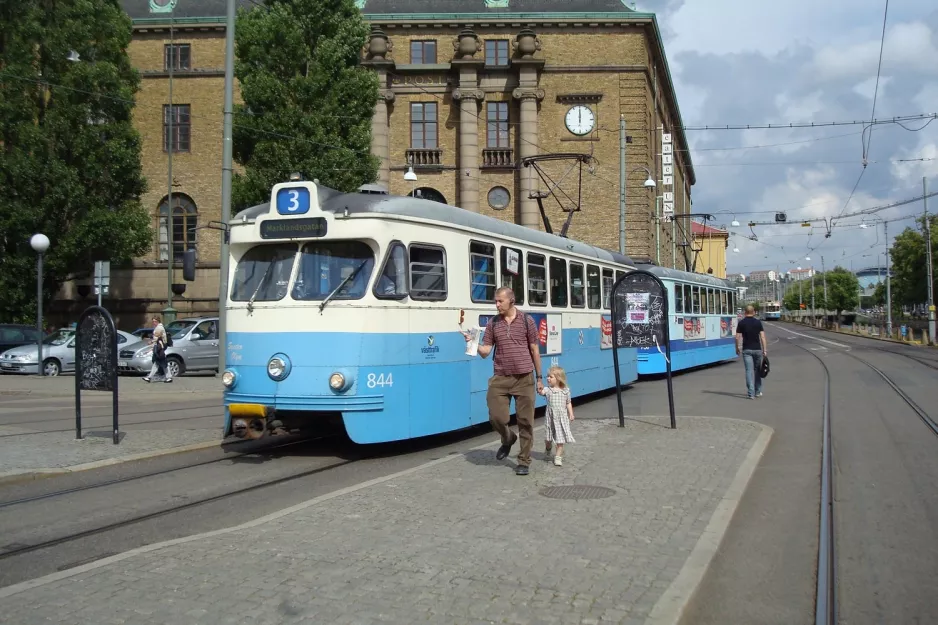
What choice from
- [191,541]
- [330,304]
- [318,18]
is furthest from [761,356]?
[318,18]

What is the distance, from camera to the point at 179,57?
42.2 metres

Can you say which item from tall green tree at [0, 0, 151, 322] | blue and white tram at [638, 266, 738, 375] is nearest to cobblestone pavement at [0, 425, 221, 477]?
blue and white tram at [638, 266, 738, 375]

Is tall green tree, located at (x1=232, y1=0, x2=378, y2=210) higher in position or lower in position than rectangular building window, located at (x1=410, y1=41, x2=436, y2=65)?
lower

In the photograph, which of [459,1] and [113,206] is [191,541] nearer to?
[113,206]

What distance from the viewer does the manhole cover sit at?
741cm

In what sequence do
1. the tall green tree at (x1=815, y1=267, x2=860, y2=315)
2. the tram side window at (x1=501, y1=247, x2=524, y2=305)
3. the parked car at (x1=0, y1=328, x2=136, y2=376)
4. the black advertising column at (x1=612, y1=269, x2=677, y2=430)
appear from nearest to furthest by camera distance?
the tram side window at (x1=501, y1=247, x2=524, y2=305), the black advertising column at (x1=612, y1=269, x2=677, y2=430), the parked car at (x1=0, y1=328, x2=136, y2=376), the tall green tree at (x1=815, y1=267, x2=860, y2=315)

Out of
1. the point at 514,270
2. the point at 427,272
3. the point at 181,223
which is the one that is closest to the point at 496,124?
the point at 181,223

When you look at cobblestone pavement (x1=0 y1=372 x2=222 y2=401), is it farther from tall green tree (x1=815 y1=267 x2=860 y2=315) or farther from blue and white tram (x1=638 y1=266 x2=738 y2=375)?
tall green tree (x1=815 y1=267 x2=860 y2=315)

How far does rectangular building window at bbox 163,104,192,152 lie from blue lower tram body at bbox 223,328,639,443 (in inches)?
1374

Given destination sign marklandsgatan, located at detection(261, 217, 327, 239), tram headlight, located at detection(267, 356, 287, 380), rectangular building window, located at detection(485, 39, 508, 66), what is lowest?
tram headlight, located at detection(267, 356, 287, 380)

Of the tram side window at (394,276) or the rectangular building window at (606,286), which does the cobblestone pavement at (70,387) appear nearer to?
the rectangular building window at (606,286)

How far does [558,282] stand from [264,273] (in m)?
5.65

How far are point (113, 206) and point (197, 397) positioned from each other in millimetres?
17307

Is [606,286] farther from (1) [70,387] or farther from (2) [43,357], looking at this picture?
(2) [43,357]
